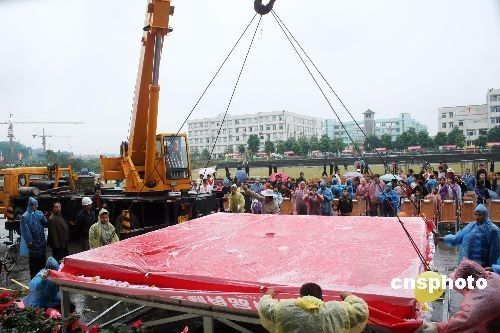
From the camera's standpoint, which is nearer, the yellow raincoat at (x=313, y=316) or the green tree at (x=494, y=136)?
the yellow raincoat at (x=313, y=316)

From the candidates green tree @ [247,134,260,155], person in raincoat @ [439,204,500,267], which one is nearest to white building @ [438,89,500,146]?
green tree @ [247,134,260,155]

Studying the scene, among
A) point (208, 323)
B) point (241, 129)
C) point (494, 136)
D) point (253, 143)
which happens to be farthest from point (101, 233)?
point (241, 129)

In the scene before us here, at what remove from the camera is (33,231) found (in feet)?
27.0

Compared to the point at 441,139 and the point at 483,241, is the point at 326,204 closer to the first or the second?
the point at 483,241

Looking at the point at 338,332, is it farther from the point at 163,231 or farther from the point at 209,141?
the point at 209,141

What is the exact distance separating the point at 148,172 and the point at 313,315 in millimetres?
10329

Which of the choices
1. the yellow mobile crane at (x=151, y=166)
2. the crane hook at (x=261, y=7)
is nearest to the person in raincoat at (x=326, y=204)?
the yellow mobile crane at (x=151, y=166)

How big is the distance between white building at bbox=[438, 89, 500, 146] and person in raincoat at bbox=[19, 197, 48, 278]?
103 metres

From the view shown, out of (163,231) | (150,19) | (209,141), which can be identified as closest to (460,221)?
(163,231)

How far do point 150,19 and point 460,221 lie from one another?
10.6 metres

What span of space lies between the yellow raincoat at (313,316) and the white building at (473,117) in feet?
344

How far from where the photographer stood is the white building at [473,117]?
4023 inches
